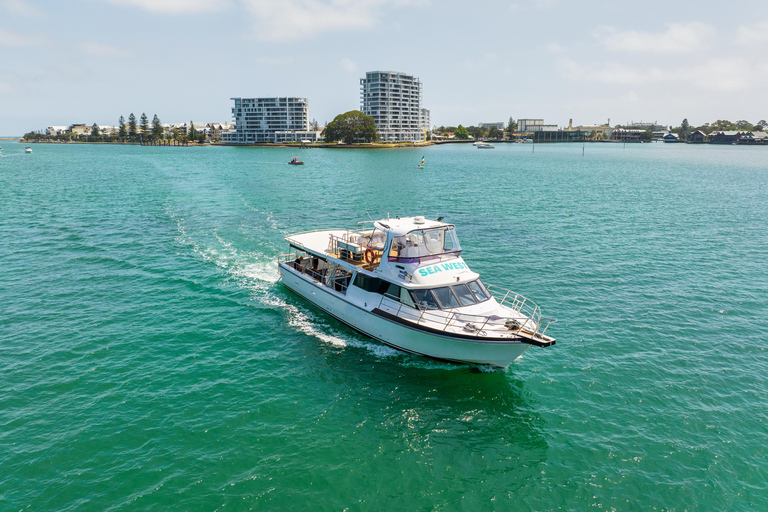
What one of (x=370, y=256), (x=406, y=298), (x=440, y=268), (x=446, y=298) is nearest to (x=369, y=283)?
(x=370, y=256)

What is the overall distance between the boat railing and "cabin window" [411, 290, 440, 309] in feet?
0.75

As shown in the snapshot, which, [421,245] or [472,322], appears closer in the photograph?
[472,322]

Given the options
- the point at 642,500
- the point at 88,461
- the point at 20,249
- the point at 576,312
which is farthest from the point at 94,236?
the point at 642,500

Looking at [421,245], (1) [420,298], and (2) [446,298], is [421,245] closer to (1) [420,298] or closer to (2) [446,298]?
(1) [420,298]

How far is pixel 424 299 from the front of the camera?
75.9 feet

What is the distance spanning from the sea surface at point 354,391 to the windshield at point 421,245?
543cm

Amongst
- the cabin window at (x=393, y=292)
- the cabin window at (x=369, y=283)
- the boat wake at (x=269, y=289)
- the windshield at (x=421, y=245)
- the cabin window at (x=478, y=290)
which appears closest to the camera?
the cabin window at (x=478, y=290)

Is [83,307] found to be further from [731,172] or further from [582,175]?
[731,172]

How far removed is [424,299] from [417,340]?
217cm

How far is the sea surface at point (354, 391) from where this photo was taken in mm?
15344

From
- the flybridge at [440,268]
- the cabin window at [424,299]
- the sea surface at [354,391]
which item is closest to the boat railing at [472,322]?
the cabin window at [424,299]

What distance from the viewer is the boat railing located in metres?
20.7

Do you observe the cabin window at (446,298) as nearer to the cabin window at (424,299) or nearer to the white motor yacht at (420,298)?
the white motor yacht at (420,298)

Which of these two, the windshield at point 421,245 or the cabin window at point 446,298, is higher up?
the windshield at point 421,245
